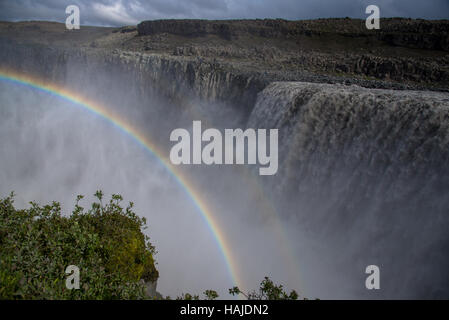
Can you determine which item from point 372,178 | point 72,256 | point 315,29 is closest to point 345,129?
point 372,178

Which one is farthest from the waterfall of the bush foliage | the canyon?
the bush foliage

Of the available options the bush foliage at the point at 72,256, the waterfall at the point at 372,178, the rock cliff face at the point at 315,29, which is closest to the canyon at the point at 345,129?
the waterfall at the point at 372,178

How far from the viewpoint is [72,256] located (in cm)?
663

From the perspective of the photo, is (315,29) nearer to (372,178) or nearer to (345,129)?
(345,129)

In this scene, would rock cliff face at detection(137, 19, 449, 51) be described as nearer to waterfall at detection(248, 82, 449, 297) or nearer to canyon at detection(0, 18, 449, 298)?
canyon at detection(0, 18, 449, 298)

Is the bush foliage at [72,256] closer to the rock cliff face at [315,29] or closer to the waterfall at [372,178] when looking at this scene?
Answer: the waterfall at [372,178]

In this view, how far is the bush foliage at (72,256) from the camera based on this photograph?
546 centimetres

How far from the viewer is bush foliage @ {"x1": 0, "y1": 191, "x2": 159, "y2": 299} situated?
5458 millimetres

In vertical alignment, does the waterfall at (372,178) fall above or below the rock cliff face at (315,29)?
below

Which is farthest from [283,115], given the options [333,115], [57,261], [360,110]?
[57,261]

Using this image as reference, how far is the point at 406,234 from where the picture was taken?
989 centimetres
